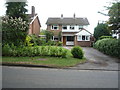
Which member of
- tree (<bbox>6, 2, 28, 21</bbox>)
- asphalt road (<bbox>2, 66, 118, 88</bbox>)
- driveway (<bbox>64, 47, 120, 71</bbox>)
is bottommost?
driveway (<bbox>64, 47, 120, 71</bbox>)

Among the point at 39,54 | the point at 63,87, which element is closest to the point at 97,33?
the point at 39,54

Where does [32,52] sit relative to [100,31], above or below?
below

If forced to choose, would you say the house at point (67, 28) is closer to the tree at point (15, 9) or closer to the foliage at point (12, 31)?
the tree at point (15, 9)

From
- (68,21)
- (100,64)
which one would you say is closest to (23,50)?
(100,64)

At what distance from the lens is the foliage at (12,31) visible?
13.8 meters

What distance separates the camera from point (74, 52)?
1295 cm

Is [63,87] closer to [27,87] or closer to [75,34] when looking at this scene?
[27,87]

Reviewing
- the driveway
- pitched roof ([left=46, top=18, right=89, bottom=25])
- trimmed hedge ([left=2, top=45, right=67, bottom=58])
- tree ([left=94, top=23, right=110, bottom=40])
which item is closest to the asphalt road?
the driveway

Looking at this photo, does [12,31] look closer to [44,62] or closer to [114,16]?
[44,62]

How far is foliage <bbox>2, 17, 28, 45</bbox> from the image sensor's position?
1380 cm

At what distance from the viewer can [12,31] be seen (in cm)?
1389

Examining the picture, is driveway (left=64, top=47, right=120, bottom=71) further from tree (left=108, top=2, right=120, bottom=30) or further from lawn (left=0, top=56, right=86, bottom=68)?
tree (left=108, top=2, right=120, bottom=30)

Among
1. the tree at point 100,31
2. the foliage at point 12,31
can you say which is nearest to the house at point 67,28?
the tree at point 100,31

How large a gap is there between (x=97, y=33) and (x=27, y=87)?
23934mm
